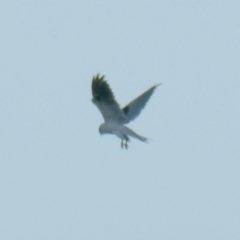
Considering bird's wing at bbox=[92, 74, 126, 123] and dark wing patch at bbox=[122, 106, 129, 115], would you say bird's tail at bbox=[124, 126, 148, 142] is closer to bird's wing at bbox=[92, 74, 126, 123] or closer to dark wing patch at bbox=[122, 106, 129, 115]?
bird's wing at bbox=[92, 74, 126, 123]

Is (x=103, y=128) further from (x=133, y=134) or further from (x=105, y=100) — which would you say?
(x=133, y=134)

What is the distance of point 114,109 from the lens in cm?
2572

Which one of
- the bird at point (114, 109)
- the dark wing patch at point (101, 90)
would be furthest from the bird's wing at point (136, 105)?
the dark wing patch at point (101, 90)

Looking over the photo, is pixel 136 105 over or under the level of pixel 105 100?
over

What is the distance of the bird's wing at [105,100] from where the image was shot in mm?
25328

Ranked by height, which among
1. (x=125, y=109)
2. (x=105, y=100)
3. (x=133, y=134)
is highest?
(x=125, y=109)

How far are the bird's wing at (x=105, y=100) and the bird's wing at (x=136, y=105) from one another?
0.36 metres

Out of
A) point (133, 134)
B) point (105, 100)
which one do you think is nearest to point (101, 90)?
point (105, 100)

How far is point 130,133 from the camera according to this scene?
25.4 meters

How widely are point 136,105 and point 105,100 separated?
4.10ft

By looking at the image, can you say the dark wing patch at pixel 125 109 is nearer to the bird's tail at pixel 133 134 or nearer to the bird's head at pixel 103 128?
the bird's head at pixel 103 128

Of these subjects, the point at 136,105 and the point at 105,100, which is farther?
the point at 136,105

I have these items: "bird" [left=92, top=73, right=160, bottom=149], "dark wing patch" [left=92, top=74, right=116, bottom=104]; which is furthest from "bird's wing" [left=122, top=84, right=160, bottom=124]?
"dark wing patch" [left=92, top=74, right=116, bottom=104]

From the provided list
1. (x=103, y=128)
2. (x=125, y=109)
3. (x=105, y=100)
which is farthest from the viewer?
(x=125, y=109)
